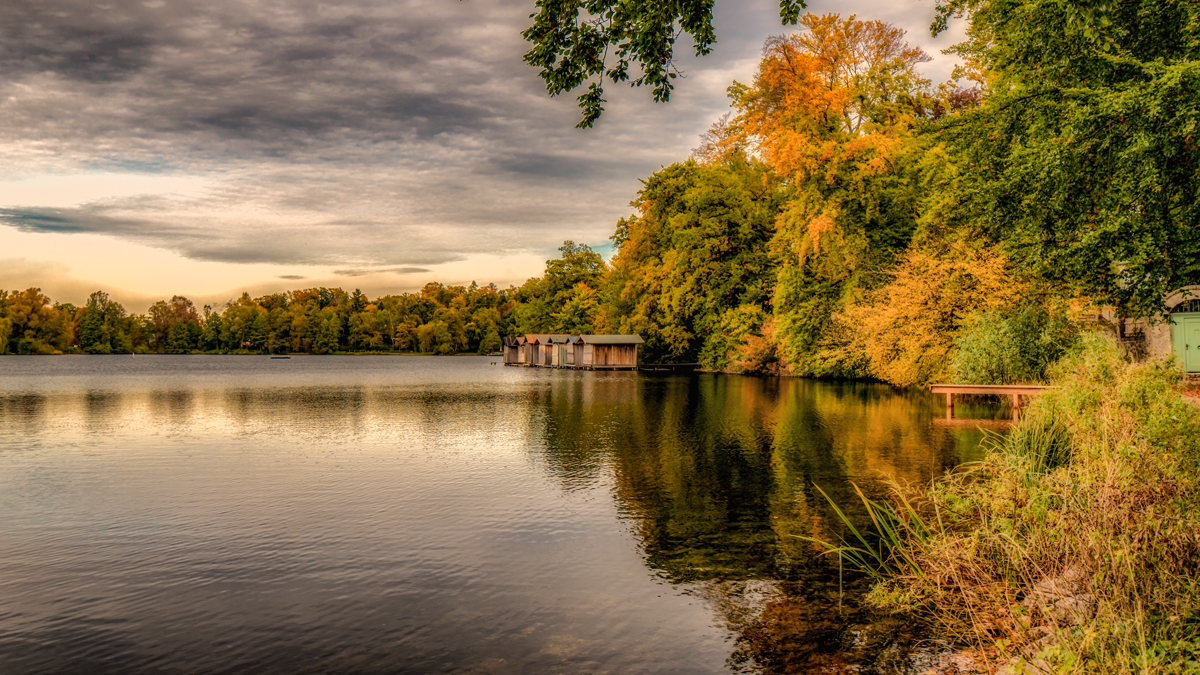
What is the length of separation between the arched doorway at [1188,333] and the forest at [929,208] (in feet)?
9.81

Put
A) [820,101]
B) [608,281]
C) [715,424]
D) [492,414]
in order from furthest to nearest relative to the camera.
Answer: [608,281]
[820,101]
[492,414]
[715,424]

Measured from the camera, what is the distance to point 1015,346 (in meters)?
25.4

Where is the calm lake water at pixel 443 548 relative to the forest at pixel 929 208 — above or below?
below

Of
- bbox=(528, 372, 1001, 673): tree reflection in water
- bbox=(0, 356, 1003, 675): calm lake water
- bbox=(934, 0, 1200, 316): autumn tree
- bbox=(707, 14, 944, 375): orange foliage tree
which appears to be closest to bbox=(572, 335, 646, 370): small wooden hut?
bbox=(707, 14, 944, 375): orange foliage tree

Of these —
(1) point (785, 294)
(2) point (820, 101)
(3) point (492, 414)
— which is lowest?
(3) point (492, 414)

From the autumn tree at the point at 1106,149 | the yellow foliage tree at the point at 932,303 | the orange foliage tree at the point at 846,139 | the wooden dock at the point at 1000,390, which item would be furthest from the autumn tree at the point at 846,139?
the autumn tree at the point at 1106,149

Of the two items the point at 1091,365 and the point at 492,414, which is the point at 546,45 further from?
the point at 492,414

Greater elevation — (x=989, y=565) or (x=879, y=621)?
(x=989, y=565)

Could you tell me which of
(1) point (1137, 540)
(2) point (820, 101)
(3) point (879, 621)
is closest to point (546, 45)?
(3) point (879, 621)

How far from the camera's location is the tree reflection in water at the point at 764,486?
7574 millimetres

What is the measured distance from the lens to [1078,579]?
23.1ft

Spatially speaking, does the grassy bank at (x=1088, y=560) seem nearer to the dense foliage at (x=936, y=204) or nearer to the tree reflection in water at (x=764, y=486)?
the tree reflection in water at (x=764, y=486)

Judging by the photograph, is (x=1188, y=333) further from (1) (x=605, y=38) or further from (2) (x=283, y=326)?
(2) (x=283, y=326)

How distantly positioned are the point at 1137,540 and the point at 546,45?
27.5 feet
